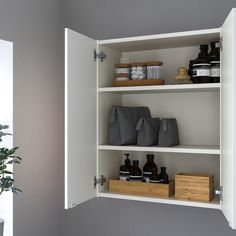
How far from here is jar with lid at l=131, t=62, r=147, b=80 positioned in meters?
2.01

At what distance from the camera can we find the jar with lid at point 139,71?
201cm

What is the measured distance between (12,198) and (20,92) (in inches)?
24.1

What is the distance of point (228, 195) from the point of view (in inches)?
59.4

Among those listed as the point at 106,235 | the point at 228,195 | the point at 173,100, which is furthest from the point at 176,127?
the point at 106,235

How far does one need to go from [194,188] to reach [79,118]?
2.22 feet

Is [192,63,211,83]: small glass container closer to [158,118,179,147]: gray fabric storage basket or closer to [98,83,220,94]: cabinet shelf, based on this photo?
[98,83,220,94]: cabinet shelf

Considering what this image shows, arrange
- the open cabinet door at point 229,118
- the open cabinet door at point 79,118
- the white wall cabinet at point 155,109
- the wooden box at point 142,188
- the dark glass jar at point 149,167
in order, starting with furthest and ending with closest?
the dark glass jar at point 149,167, the wooden box at point 142,188, the open cabinet door at point 79,118, the white wall cabinet at point 155,109, the open cabinet door at point 229,118

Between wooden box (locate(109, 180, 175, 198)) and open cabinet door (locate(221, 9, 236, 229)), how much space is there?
34cm

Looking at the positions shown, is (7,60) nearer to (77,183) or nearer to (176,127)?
(77,183)

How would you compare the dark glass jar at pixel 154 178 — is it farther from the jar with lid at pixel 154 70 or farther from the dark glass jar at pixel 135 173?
the jar with lid at pixel 154 70

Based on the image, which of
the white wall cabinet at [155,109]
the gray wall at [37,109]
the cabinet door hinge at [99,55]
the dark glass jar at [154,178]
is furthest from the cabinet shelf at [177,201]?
the cabinet door hinge at [99,55]

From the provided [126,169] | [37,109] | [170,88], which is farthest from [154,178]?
[37,109]

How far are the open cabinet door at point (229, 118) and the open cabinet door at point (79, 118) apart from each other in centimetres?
68

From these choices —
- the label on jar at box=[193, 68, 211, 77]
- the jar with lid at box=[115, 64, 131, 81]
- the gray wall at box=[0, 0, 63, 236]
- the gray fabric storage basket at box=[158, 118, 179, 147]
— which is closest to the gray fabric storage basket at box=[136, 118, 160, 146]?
the gray fabric storage basket at box=[158, 118, 179, 147]
